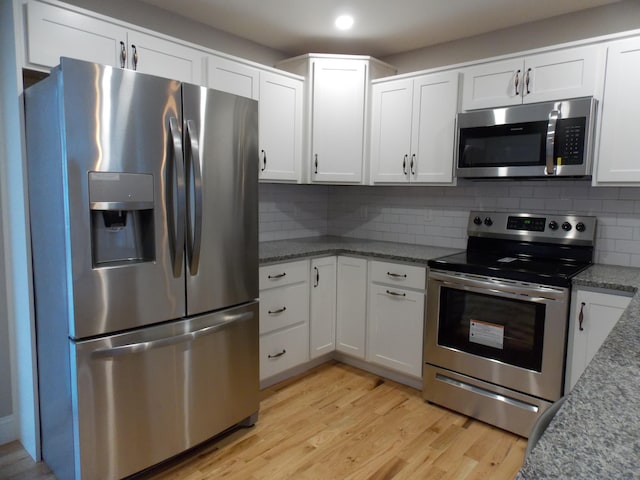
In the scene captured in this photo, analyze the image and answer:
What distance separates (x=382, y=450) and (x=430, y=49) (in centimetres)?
276

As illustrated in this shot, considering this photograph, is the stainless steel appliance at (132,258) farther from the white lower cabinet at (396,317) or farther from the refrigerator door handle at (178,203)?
the white lower cabinet at (396,317)

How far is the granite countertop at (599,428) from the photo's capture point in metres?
0.61

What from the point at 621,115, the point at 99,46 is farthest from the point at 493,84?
the point at 99,46

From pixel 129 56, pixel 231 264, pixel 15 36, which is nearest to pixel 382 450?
pixel 231 264

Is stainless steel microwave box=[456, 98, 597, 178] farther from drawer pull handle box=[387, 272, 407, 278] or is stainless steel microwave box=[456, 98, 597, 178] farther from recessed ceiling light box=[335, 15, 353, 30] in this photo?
recessed ceiling light box=[335, 15, 353, 30]

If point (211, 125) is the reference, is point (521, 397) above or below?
below

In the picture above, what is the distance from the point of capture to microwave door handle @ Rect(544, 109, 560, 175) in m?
2.42

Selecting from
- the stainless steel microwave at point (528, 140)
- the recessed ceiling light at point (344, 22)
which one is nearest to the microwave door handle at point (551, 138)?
the stainless steel microwave at point (528, 140)

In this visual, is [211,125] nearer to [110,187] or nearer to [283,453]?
[110,187]

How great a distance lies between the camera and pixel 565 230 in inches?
106

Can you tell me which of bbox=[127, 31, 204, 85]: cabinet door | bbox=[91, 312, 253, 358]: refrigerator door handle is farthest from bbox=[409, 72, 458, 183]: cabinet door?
bbox=[91, 312, 253, 358]: refrigerator door handle

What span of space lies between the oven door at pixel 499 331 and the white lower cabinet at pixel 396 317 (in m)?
0.10

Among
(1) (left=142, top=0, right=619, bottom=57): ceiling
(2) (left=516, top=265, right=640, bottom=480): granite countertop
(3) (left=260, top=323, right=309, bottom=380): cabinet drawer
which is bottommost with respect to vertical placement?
(3) (left=260, top=323, right=309, bottom=380): cabinet drawer

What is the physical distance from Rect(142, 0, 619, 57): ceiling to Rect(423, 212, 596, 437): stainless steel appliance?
4.09 ft
